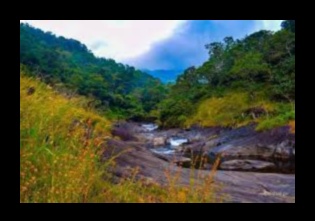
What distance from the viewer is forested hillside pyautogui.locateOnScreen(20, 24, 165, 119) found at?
4362 centimetres

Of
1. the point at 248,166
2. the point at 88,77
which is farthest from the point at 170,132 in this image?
the point at 248,166

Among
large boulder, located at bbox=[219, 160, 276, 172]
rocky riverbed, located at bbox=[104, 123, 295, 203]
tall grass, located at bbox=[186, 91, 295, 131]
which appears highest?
tall grass, located at bbox=[186, 91, 295, 131]

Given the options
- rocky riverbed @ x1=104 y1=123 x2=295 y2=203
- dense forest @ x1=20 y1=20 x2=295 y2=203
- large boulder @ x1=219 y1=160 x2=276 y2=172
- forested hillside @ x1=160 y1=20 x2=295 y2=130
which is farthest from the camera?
Answer: forested hillside @ x1=160 y1=20 x2=295 y2=130

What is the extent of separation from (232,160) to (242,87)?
911 inches

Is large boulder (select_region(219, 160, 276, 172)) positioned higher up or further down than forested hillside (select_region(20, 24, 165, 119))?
further down

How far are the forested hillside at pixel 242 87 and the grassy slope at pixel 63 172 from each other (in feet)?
74.4

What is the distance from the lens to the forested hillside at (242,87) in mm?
34844

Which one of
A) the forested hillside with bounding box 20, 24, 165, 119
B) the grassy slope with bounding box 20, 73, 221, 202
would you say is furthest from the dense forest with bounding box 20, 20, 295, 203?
the forested hillside with bounding box 20, 24, 165, 119

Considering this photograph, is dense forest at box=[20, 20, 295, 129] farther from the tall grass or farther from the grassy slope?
the grassy slope

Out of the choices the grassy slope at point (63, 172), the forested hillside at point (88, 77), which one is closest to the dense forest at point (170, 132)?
the grassy slope at point (63, 172)

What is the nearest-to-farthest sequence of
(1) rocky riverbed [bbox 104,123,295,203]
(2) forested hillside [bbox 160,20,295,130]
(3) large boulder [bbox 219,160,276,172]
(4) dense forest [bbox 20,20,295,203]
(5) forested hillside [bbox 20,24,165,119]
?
(4) dense forest [bbox 20,20,295,203]
(1) rocky riverbed [bbox 104,123,295,203]
(3) large boulder [bbox 219,160,276,172]
(2) forested hillside [bbox 160,20,295,130]
(5) forested hillside [bbox 20,24,165,119]

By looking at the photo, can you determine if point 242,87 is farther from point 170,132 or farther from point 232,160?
point 232,160

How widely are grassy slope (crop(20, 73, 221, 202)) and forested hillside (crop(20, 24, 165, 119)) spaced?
5.05 m

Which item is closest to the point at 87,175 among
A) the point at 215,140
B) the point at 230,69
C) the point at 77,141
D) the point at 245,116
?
the point at 77,141
